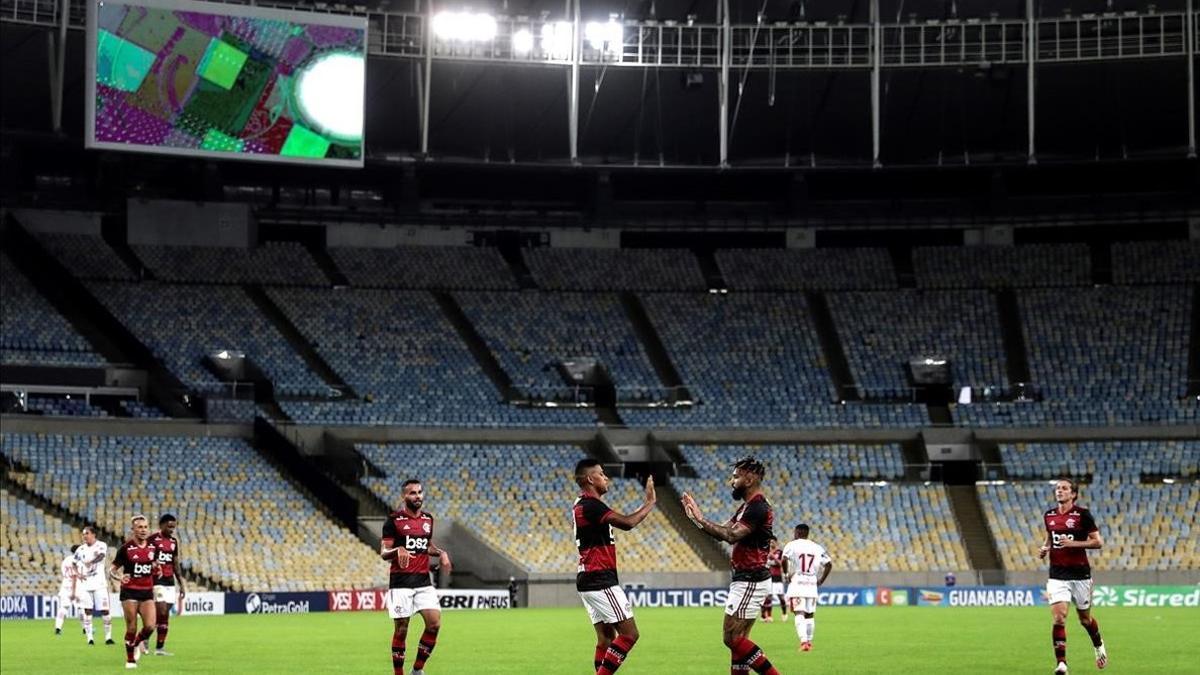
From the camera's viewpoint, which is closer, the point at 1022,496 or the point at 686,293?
the point at 1022,496

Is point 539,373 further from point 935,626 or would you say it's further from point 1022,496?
point 935,626

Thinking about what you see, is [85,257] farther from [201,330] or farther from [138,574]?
[138,574]

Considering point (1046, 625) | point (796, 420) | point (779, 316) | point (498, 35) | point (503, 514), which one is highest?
point (498, 35)

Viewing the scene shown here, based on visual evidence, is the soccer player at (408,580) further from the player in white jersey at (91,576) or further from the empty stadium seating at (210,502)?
the empty stadium seating at (210,502)

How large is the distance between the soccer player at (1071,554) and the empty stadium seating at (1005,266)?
1957 inches

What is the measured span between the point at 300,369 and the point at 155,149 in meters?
11.7

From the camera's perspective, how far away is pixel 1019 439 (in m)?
65.7

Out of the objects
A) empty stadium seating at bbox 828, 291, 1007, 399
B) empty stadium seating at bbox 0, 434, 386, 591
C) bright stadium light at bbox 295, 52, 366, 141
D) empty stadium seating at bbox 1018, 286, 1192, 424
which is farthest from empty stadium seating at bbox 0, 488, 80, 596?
empty stadium seating at bbox 1018, 286, 1192, 424

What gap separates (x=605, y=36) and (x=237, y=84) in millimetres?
14952

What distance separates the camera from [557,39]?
215 ft

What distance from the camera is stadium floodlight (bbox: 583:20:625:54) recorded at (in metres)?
64.8

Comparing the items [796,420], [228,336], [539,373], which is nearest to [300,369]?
[228,336]

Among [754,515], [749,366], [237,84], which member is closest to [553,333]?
[749,366]

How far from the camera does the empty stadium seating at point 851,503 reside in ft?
196
